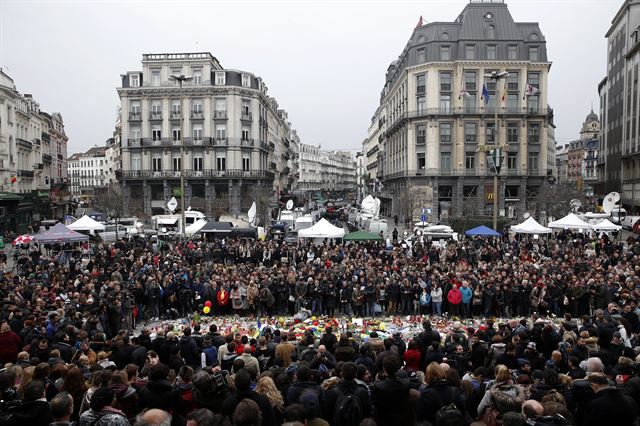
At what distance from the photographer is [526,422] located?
567 centimetres

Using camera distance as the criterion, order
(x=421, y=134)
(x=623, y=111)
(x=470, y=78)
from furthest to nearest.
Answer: (x=623, y=111) → (x=421, y=134) → (x=470, y=78)

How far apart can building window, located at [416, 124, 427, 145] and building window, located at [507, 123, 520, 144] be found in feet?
29.5

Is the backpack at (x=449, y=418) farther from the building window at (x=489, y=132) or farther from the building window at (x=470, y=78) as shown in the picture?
the building window at (x=470, y=78)

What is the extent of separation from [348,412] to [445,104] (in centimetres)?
5430

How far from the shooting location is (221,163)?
61.9 meters

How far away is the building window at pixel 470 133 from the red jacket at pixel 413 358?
50.4 meters

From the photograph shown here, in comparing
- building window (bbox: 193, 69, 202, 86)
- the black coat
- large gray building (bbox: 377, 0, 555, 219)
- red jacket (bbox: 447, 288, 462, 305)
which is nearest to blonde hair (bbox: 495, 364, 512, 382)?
the black coat

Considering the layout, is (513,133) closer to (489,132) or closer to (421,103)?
(489,132)

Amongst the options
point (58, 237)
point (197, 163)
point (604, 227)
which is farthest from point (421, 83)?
point (58, 237)

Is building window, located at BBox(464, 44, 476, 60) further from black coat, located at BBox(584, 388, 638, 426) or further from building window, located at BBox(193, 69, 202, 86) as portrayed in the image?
black coat, located at BBox(584, 388, 638, 426)

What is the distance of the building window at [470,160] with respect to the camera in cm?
5653

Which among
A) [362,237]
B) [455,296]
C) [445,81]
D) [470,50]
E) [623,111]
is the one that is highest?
[470,50]

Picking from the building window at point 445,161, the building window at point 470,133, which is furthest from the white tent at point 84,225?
the building window at point 470,133

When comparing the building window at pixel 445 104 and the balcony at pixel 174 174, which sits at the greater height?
the building window at pixel 445 104
